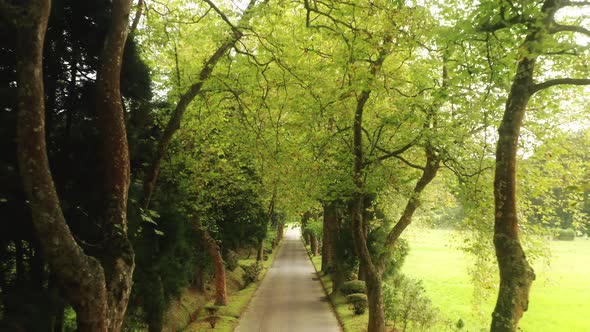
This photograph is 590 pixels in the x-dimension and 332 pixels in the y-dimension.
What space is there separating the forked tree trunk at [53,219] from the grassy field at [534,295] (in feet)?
36.8

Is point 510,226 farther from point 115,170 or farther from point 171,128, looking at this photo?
point 171,128

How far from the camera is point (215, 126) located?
1423 cm

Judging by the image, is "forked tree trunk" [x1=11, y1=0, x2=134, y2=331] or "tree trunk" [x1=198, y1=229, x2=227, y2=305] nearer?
"forked tree trunk" [x1=11, y1=0, x2=134, y2=331]

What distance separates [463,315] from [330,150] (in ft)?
58.7

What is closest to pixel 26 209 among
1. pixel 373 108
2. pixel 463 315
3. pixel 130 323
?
pixel 130 323

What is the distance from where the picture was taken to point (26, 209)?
6840 millimetres

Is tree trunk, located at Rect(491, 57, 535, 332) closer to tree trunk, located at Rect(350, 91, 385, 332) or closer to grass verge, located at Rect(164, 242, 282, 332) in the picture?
tree trunk, located at Rect(350, 91, 385, 332)

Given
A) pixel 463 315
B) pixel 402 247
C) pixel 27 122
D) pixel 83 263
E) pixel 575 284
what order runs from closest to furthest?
pixel 27 122 < pixel 83 263 < pixel 402 247 < pixel 463 315 < pixel 575 284

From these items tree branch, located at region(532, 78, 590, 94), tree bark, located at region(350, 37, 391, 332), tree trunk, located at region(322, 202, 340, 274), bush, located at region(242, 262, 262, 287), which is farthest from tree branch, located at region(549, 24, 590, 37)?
bush, located at region(242, 262, 262, 287)

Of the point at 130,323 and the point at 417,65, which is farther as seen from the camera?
the point at 417,65

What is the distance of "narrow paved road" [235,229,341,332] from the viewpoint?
16.8 m

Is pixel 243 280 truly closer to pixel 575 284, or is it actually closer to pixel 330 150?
pixel 330 150

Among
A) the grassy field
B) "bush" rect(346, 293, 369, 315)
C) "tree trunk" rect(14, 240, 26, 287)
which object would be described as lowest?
the grassy field

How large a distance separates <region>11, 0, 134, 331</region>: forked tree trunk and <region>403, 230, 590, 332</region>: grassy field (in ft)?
36.8
